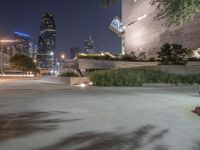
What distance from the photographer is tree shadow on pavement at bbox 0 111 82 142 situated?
685cm

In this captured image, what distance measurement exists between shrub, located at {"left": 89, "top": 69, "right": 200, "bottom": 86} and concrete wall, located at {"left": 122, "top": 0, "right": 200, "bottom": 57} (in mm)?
20450

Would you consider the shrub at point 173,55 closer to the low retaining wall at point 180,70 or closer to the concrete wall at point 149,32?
the concrete wall at point 149,32

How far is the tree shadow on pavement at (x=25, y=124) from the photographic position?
6848 millimetres

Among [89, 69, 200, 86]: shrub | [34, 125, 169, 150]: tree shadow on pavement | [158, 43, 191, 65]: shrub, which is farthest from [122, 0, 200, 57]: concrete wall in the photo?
[34, 125, 169, 150]: tree shadow on pavement

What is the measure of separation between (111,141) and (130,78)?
20.6 m

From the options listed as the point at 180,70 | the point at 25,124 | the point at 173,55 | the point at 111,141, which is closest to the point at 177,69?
the point at 180,70

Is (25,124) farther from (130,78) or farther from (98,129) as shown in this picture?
(130,78)

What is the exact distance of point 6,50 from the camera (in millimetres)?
174125

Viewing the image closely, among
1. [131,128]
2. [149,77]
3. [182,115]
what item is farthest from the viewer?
[149,77]

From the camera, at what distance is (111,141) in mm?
6211

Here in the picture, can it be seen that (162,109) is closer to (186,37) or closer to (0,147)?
(0,147)

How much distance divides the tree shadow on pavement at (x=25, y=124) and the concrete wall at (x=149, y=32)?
40892mm

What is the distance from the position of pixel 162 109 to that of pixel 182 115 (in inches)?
52.9

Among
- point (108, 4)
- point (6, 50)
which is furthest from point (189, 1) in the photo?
point (6, 50)
